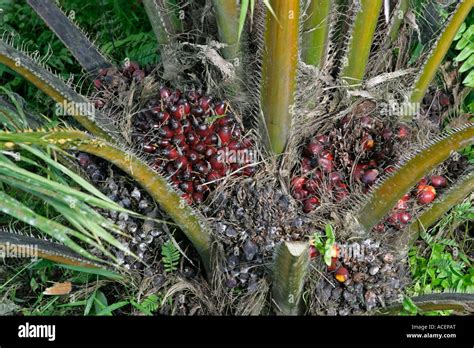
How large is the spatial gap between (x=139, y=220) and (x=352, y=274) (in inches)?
30.5

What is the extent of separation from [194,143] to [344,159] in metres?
0.56

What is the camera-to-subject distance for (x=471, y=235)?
295 cm

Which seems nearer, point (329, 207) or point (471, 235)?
point (329, 207)

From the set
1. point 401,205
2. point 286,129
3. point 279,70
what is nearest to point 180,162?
point 286,129

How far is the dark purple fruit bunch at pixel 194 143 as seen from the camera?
240 cm

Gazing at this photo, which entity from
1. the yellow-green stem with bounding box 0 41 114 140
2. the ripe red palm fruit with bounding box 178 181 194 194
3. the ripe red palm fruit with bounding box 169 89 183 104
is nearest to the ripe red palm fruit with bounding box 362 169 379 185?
the ripe red palm fruit with bounding box 178 181 194 194

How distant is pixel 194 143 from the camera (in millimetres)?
2416

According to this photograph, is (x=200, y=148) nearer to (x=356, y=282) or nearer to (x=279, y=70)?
(x=279, y=70)

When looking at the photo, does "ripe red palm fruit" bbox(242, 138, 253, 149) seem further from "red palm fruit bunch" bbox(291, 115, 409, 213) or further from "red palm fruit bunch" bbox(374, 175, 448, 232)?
"red palm fruit bunch" bbox(374, 175, 448, 232)

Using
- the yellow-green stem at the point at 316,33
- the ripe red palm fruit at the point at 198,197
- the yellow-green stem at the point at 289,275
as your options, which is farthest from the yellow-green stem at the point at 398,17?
the yellow-green stem at the point at 289,275

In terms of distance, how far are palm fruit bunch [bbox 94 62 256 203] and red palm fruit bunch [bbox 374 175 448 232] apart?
558mm

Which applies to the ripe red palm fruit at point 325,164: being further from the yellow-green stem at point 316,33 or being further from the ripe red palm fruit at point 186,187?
the ripe red palm fruit at point 186,187
